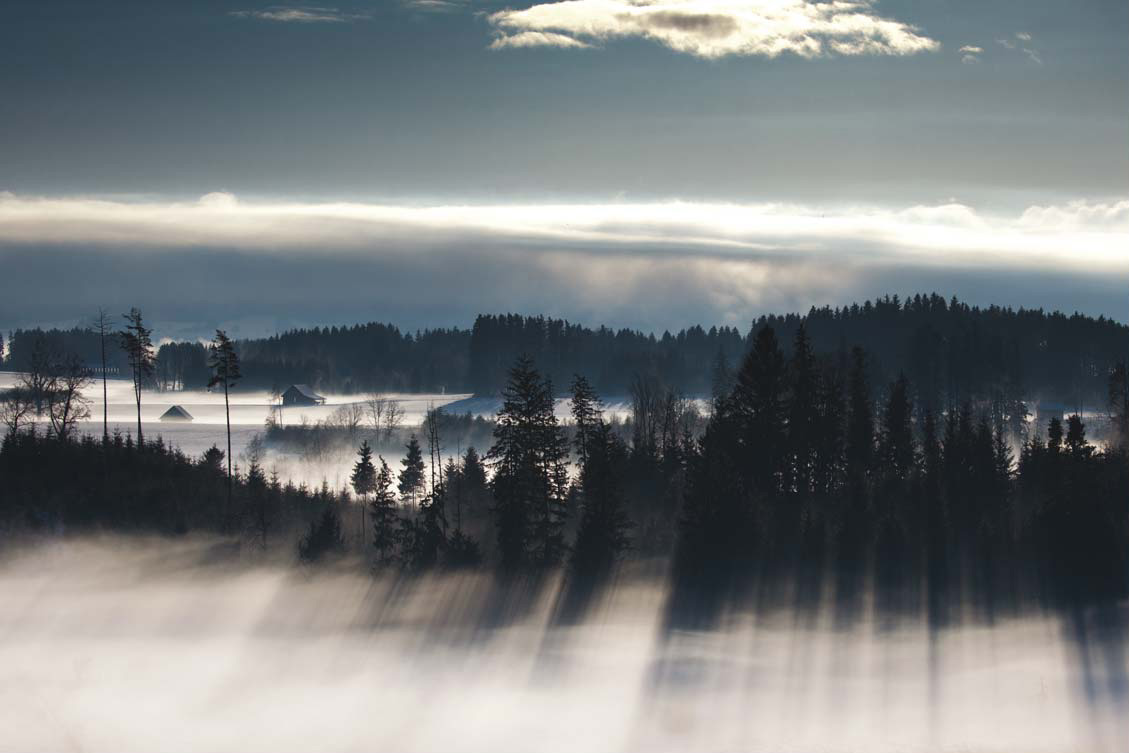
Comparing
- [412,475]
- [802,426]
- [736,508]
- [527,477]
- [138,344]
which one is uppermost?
[138,344]

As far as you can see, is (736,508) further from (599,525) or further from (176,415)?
(176,415)

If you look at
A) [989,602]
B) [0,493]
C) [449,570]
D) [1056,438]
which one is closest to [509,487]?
[449,570]

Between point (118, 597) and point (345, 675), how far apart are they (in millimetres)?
19396

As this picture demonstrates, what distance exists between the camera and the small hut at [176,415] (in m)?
189

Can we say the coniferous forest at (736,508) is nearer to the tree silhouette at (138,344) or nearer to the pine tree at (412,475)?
the tree silhouette at (138,344)

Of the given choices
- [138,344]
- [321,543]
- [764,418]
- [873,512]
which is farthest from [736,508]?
[138,344]

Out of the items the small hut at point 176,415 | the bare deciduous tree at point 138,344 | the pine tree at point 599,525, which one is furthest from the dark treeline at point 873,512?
the small hut at point 176,415

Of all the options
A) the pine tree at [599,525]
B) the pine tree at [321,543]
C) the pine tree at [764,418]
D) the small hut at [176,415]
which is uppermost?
the pine tree at [764,418]

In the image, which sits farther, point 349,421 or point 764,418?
point 349,421

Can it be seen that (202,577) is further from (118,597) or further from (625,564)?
(625,564)

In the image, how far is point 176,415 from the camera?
191500 mm

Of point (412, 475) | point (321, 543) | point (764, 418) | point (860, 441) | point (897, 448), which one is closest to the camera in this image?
point (321, 543)

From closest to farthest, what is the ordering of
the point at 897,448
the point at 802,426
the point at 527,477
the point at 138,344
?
the point at 527,477
the point at 802,426
the point at 897,448
the point at 138,344

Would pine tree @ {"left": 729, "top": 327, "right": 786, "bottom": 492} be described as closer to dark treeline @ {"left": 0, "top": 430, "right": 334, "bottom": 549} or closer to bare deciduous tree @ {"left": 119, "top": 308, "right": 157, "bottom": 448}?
dark treeline @ {"left": 0, "top": 430, "right": 334, "bottom": 549}
